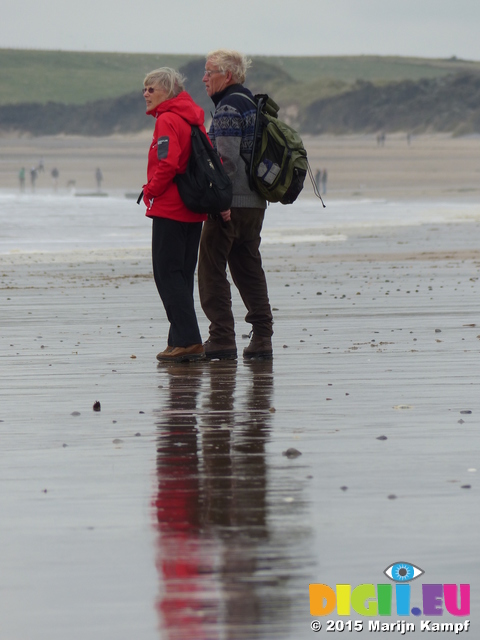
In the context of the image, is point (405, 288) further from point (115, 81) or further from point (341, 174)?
point (115, 81)

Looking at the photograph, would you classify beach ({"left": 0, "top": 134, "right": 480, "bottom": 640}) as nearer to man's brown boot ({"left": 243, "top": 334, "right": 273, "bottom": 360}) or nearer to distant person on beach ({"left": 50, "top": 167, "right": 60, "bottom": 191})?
man's brown boot ({"left": 243, "top": 334, "right": 273, "bottom": 360})

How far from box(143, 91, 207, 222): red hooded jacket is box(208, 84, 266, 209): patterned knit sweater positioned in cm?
13

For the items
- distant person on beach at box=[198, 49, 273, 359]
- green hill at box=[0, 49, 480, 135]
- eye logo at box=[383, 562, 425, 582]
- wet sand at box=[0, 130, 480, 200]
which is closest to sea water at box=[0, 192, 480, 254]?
wet sand at box=[0, 130, 480, 200]

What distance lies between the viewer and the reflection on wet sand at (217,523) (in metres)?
3.39

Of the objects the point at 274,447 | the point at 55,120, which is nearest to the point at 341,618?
the point at 274,447

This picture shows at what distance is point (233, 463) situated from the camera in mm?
4941

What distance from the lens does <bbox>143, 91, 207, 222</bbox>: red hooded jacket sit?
7273 millimetres

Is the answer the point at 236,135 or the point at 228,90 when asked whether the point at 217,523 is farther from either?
the point at 228,90

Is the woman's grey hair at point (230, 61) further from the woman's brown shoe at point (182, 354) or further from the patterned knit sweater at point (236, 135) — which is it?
the woman's brown shoe at point (182, 354)

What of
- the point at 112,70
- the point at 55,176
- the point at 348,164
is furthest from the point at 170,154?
the point at 112,70

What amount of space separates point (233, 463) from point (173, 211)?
2.79 m

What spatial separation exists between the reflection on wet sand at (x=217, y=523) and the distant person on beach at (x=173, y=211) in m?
1.19

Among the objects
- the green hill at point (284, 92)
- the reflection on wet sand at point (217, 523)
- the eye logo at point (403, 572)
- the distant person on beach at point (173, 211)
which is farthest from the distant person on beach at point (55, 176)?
the eye logo at point (403, 572)

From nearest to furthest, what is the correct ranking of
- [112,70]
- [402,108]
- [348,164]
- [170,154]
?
[170,154], [348,164], [402,108], [112,70]
